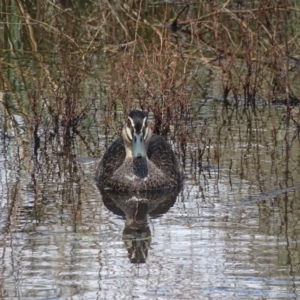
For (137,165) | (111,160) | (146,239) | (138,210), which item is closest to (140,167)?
(137,165)

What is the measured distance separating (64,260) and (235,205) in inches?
79.0

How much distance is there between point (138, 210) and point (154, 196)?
0.61m

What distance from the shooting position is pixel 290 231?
8297mm

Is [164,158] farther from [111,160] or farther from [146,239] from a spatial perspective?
[146,239]

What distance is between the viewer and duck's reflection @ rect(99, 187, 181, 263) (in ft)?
26.2

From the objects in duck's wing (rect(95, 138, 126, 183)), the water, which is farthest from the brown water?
duck's wing (rect(95, 138, 126, 183))

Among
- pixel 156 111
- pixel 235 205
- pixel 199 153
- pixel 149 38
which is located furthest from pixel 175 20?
pixel 235 205

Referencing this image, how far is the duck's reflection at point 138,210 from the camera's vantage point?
798cm

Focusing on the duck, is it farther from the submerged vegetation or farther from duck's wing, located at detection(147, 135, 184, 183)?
the submerged vegetation

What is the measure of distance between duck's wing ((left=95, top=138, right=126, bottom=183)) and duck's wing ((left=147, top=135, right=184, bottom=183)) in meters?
0.26

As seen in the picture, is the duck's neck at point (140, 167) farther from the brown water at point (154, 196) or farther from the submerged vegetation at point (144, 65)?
the submerged vegetation at point (144, 65)

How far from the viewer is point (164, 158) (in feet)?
34.2

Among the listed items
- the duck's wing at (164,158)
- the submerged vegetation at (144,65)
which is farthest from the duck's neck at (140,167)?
the submerged vegetation at (144,65)

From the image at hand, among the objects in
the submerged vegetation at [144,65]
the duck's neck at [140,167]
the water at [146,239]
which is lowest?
the water at [146,239]
